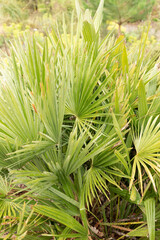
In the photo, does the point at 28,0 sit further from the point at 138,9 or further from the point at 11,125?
the point at 11,125

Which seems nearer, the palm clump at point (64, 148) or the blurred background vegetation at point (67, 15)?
the palm clump at point (64, 148)

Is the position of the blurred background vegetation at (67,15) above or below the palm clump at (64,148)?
above

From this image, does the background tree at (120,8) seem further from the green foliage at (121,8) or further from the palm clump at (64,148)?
the palm clump at (64,148)

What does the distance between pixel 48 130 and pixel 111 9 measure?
11.3ft

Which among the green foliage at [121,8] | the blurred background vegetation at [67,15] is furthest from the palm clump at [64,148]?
the green foliage at [121,8]

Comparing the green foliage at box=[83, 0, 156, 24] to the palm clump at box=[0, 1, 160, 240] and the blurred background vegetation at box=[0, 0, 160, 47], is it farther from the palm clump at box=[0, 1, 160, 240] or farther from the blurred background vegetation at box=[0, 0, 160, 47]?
the palm clump at box=[0, 1, 160, 240]

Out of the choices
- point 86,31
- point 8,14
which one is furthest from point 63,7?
point 86,31

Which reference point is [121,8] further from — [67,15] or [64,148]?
[64,148]

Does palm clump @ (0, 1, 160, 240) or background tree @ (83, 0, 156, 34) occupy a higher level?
background tree @ (83, 0, 156, 34)

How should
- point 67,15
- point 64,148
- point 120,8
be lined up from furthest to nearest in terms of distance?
point 67,15 < point 120,8 < point 64,148

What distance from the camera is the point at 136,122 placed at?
734 mm

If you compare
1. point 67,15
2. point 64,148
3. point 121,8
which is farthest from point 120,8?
point 64,148

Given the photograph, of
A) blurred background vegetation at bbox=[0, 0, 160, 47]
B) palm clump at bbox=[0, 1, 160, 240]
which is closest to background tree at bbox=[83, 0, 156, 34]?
blurred background vegetation at bbox=[0, 0, 160, 47]

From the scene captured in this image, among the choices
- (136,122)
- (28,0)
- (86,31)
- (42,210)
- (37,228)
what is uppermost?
(28,0)
